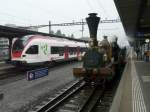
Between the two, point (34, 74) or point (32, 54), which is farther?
point (32, 54)

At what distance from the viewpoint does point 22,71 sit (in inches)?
961

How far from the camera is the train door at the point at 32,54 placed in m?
23.3

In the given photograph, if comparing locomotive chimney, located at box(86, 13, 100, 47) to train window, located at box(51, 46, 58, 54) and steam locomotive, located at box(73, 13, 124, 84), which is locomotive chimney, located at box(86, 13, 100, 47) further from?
train window, located at box(51, 46, 58, 54)

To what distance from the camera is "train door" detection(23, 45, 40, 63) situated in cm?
2328

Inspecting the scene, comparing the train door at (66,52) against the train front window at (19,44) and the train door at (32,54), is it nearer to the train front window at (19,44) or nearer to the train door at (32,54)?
the train door at (32,54)

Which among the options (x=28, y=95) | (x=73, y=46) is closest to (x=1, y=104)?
(x=28, y=95)

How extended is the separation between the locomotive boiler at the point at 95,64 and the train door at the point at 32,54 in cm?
871

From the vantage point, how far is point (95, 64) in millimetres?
15008

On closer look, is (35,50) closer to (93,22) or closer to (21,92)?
(21,92)

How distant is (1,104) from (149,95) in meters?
5.91

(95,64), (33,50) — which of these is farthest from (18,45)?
(95,64)

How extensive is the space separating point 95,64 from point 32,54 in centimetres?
977

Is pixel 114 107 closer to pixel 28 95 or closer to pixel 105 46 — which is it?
pixel 28 95

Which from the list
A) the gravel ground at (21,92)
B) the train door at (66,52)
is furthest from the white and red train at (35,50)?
the gravel ground at (21,92)
